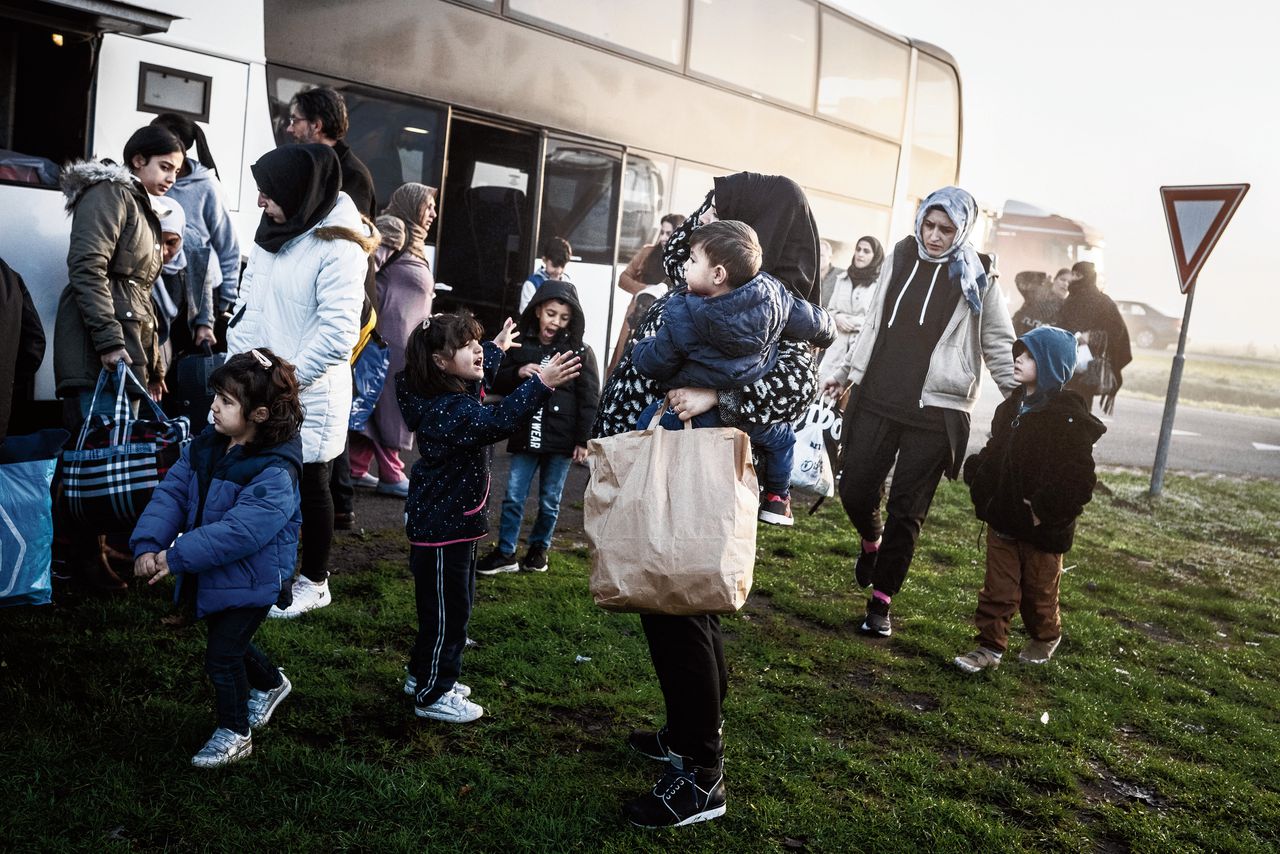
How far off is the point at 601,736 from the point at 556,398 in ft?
7.33

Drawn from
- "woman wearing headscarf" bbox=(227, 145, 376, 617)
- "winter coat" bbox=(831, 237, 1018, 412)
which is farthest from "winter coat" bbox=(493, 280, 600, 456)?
"winter coat" bbox=(831, 237, 1018, 412)

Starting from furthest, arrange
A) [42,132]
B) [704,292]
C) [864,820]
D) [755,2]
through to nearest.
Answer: [755,2]
[42,132]
[864,820]
[704,292]

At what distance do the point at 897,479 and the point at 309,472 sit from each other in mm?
2712

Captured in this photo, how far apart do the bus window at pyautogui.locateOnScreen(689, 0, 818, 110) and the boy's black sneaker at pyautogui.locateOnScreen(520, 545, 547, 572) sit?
5757mm

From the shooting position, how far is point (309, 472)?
15.3ft

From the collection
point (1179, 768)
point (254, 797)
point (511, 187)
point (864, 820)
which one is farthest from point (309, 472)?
point (511, 187)

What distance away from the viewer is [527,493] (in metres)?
5.93

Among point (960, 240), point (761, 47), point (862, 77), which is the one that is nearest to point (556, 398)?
point (960, 240)

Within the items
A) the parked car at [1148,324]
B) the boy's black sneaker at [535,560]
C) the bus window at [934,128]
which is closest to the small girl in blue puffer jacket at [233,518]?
the boy's black sneaker at [535,560]

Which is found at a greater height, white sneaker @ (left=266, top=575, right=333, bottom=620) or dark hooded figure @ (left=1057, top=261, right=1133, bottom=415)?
dark hooded figure @ (left=1057, top=261, right=1133, bottom=415)

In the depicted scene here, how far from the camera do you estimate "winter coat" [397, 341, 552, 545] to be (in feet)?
12.1

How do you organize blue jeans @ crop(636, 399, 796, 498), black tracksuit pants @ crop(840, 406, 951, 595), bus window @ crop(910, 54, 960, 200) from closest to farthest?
blue jeans @ crop(636, 399, 796, 498), black tracksuit pants @ crop(840, 406, 951, 595), bus window @ crop(910, 54, 960, 200)

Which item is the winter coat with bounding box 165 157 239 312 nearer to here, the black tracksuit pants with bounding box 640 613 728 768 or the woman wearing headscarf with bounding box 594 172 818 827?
the woman wearing headscarf with bounding box 594 172 818 827

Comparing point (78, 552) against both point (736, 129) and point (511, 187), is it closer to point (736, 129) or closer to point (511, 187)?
point (511, 187)
